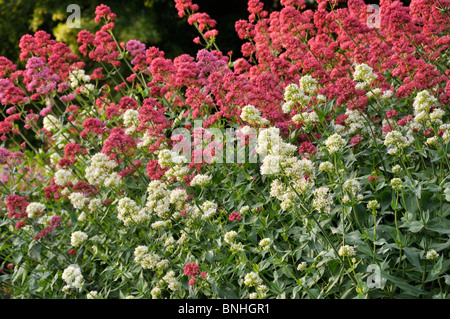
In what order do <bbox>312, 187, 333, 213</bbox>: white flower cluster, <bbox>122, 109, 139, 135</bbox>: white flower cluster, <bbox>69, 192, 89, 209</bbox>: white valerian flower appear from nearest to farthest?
<bbox>312, 187, 333, 213</bbox>: white flower cluster < <bbox>69, 192, 89, 209</bbox>: white valerian flower < <bbox>122, 109, 139, 135</bbox>: white flower cluster

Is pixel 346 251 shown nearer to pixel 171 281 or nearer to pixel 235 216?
pixel 235 216

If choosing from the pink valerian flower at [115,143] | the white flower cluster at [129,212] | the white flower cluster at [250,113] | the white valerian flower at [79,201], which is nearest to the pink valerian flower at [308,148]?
the white flower cluster at [250,113]

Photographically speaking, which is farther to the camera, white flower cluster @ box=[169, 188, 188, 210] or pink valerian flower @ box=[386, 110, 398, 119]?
pink valerian flower @ box=[386, 110, 398, 119]

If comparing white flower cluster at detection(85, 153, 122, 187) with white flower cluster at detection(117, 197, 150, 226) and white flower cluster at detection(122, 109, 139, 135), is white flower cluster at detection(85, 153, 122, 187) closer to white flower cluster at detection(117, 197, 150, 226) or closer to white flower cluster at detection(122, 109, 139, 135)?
white flower cluster at detection(117, 197, 150, 226)

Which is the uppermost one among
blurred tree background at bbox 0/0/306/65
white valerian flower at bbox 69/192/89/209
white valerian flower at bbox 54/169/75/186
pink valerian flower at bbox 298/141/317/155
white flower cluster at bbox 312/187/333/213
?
pink valerian flower at bbox 298/141/317/155

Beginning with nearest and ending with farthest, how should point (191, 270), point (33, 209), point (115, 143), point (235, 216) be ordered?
1. point (191, 270)
2. point (235, 216)
3. point (115, 143)
4. point (33, 209)

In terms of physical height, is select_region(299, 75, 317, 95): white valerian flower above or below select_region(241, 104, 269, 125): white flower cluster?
above

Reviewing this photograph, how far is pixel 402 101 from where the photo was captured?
476cm

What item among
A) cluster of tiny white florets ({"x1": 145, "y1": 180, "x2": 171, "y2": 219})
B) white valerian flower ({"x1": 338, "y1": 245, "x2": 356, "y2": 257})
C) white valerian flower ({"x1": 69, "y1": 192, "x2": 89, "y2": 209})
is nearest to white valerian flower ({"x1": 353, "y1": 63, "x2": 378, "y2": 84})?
white valerian flower ({"x1": 338, "y1": 245, "x2": 356, "y2": 257})

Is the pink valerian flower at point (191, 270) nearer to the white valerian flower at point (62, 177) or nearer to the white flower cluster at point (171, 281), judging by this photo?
the white flower cluster at point (171, 281)

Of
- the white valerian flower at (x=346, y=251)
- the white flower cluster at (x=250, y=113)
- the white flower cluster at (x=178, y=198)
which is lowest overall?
the white valerian flower at (x=346, y=251)

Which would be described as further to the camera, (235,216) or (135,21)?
(135,21)

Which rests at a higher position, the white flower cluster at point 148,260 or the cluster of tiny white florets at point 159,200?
the cluster of tiny white florets at point 159,200

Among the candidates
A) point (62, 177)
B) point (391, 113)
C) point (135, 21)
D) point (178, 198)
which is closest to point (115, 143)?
point (62, 177)
